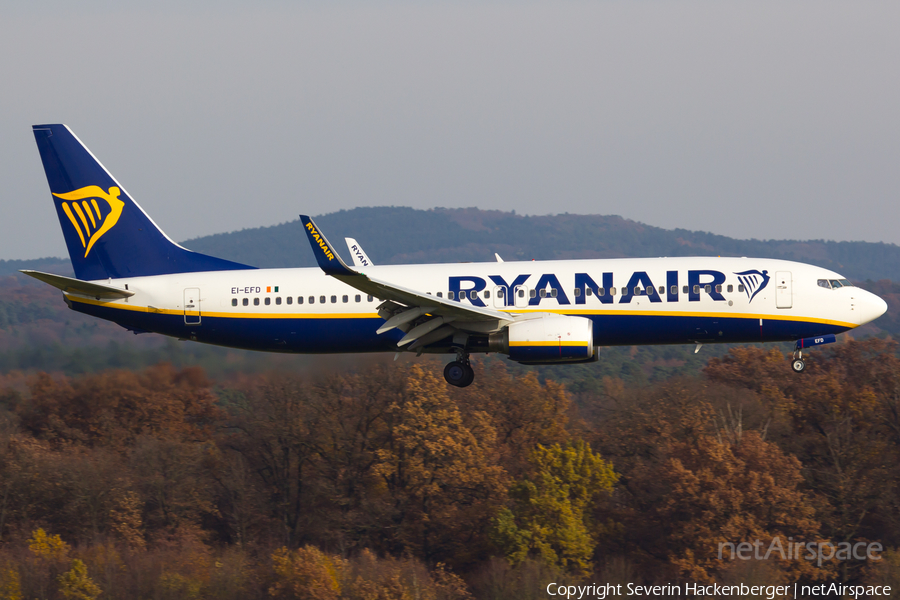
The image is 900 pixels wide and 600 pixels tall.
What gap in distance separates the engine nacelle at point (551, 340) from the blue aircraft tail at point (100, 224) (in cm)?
1062

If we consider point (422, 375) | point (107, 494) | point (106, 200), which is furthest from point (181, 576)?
point (106, 200)

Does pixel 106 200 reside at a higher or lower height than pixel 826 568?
higher

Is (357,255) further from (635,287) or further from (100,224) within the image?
(635,287)

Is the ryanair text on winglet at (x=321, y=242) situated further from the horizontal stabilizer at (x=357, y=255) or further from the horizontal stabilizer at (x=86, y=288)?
the horizontal stabilizer at (x=86, y=288)

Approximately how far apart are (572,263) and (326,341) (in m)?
8.36

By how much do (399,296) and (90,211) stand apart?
44.3 feet

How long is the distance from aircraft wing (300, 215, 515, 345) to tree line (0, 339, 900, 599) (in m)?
35.1

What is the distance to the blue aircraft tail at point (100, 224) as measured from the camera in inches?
1380

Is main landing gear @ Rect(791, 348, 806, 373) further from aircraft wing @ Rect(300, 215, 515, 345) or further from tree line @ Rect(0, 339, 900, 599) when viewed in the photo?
tree line @ Rect(0, 339, 900, 599)

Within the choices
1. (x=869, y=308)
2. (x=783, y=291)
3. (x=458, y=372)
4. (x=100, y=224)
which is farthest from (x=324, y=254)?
(x=869, y=308)

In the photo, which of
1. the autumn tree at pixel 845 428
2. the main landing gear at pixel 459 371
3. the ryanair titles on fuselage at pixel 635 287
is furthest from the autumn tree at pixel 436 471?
the ryanair titles on fuselage at pixel 635 287

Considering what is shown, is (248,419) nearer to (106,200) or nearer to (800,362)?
(106,200)

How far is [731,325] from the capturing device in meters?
31.2

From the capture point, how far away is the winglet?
1080 inches
